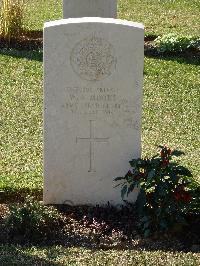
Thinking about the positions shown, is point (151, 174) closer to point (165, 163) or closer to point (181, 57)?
point (165, 163)

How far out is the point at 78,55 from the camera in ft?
22.5

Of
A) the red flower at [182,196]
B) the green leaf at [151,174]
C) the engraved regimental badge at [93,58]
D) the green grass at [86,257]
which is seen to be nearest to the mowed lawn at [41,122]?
the green grass at [86,257]

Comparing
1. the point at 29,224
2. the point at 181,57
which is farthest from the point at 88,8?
the point at 29,224

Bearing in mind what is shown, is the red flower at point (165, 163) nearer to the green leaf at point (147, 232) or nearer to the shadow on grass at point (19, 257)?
the green leaf at point (147, 232)

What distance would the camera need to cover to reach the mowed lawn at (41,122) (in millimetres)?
6168

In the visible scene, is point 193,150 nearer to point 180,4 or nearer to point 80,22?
point 80,22

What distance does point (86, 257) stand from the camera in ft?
20.3

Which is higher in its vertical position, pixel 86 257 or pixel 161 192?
pixel 161 192

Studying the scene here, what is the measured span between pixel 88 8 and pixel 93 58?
5.32 m

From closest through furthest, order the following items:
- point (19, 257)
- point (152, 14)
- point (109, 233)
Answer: point (19, 257) < point (109, 233) < point (152, 14)

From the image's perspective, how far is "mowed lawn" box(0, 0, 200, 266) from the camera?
6.17 metres

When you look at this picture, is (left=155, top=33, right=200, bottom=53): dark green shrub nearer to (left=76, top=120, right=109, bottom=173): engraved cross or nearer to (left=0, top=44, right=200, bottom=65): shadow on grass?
(left=0, top=44, right=200, bottom=65): shadow on grass

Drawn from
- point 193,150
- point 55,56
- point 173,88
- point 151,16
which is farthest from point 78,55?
point 151,16

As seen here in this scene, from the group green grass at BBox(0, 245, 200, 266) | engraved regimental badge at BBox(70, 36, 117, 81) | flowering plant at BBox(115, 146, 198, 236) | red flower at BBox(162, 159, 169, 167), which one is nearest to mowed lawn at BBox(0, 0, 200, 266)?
green grass at BBox(0, 245, 200, 266)
